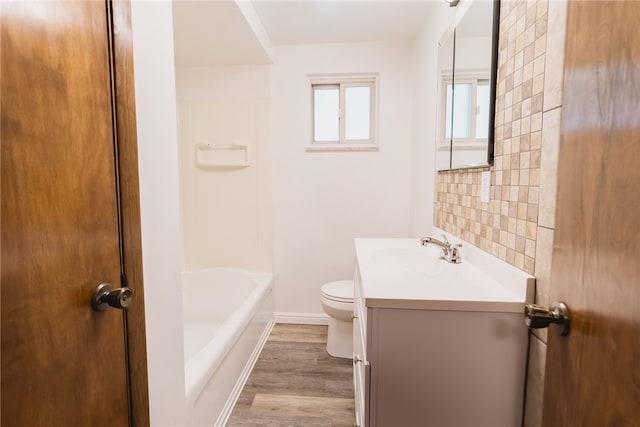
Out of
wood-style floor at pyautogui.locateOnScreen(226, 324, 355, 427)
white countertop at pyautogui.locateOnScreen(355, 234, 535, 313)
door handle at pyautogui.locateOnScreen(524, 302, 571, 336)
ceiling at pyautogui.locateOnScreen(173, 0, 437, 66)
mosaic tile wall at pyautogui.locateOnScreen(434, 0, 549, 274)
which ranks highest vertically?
ceiling at pyautogui.locateOnScreen(173, 0, 437, 66)

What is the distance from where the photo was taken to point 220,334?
178cm

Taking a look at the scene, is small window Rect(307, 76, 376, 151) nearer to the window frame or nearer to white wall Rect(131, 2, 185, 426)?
the window frame

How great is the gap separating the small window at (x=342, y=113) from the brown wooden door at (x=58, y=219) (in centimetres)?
207

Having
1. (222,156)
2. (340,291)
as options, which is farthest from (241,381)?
(222,156)

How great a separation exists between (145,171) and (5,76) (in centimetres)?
41

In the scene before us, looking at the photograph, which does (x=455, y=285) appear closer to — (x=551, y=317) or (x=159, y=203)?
(x=551, y=317)

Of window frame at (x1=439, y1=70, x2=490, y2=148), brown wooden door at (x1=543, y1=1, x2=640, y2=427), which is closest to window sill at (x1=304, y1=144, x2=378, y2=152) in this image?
window frame at (x1=439, y1=70, x2=490, y2=148)

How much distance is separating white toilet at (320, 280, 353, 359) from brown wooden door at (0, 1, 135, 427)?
1.49m

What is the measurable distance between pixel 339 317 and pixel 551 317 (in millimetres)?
1685

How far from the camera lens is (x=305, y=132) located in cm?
273

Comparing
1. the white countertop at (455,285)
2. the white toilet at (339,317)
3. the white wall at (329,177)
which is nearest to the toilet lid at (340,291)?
the white toilet at (339,317)

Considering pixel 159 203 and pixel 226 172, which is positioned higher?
pixel 226 172

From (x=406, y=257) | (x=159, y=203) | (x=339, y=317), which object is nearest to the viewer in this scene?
(x=159, y=203)

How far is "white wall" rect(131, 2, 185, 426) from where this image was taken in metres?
0.94
